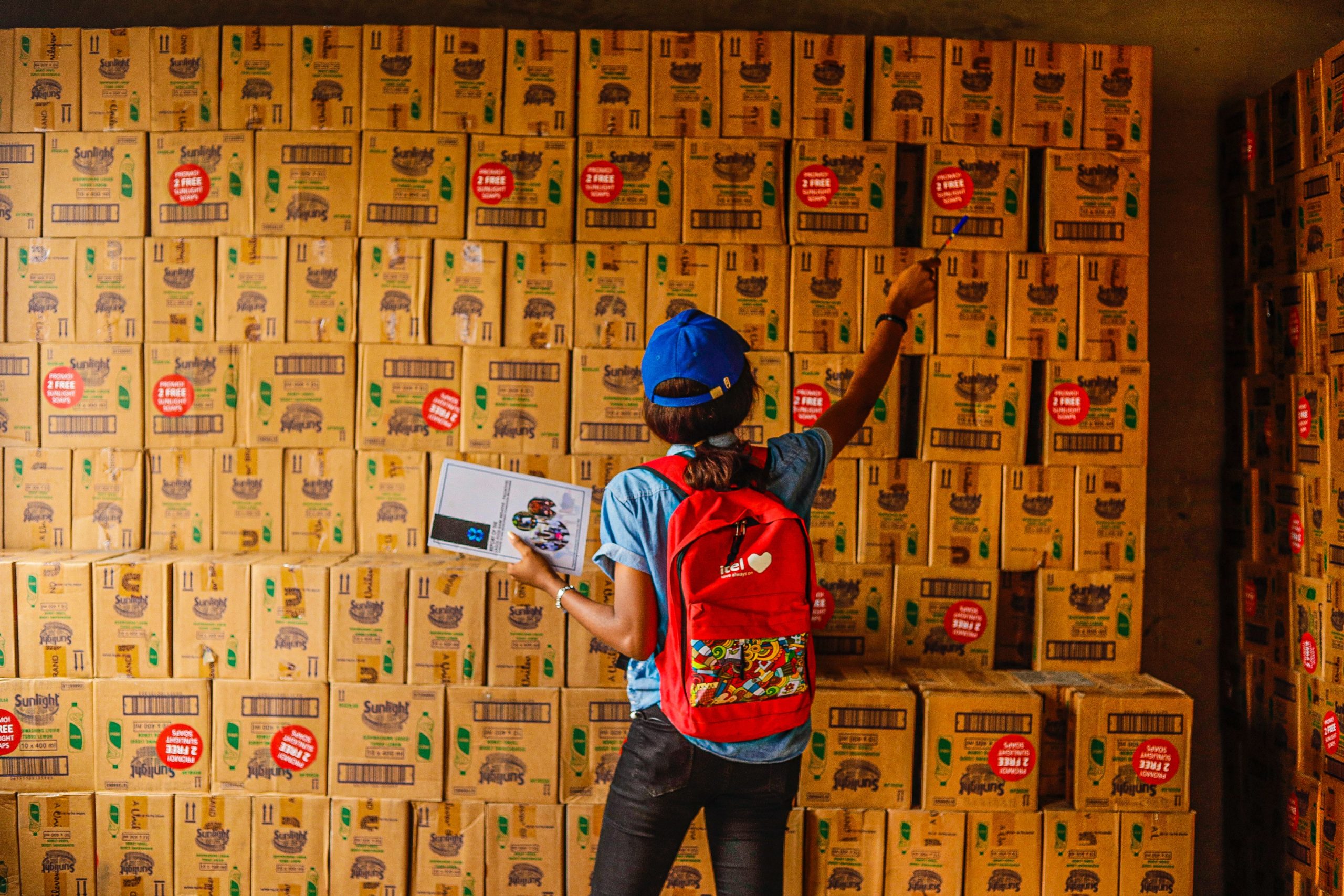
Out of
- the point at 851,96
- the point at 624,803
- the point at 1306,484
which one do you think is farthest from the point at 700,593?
the point at 1306,484

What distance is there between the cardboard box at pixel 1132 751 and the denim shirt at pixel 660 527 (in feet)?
4.12

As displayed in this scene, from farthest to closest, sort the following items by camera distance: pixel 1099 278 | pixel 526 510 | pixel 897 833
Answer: pixel 1099 278 < pixel 897 833 < pixel 526 510

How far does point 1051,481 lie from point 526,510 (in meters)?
1.66

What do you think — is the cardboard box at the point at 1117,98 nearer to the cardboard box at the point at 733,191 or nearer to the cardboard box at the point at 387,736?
the cardboard box at the point at 733,191

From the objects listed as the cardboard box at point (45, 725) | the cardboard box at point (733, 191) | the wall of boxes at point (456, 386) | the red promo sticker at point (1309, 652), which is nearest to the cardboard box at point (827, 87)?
the wall of boxes at point (456, 386)

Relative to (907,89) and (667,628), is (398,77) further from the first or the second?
(667,628)

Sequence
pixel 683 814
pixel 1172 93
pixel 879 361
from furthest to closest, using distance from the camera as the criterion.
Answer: pixel 1172 93, pixel 879 361, pixel 683 814

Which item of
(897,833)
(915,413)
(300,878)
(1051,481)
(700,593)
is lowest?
(300,878)

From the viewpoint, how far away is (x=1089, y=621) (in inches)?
104

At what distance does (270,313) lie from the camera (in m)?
2.66

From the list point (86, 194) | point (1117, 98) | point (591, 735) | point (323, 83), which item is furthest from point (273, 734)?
point (1117, 98)

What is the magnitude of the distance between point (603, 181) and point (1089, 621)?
208cm

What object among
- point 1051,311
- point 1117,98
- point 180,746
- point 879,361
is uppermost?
point 1117,98

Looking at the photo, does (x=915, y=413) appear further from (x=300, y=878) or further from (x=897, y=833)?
(x=300, y=878)
